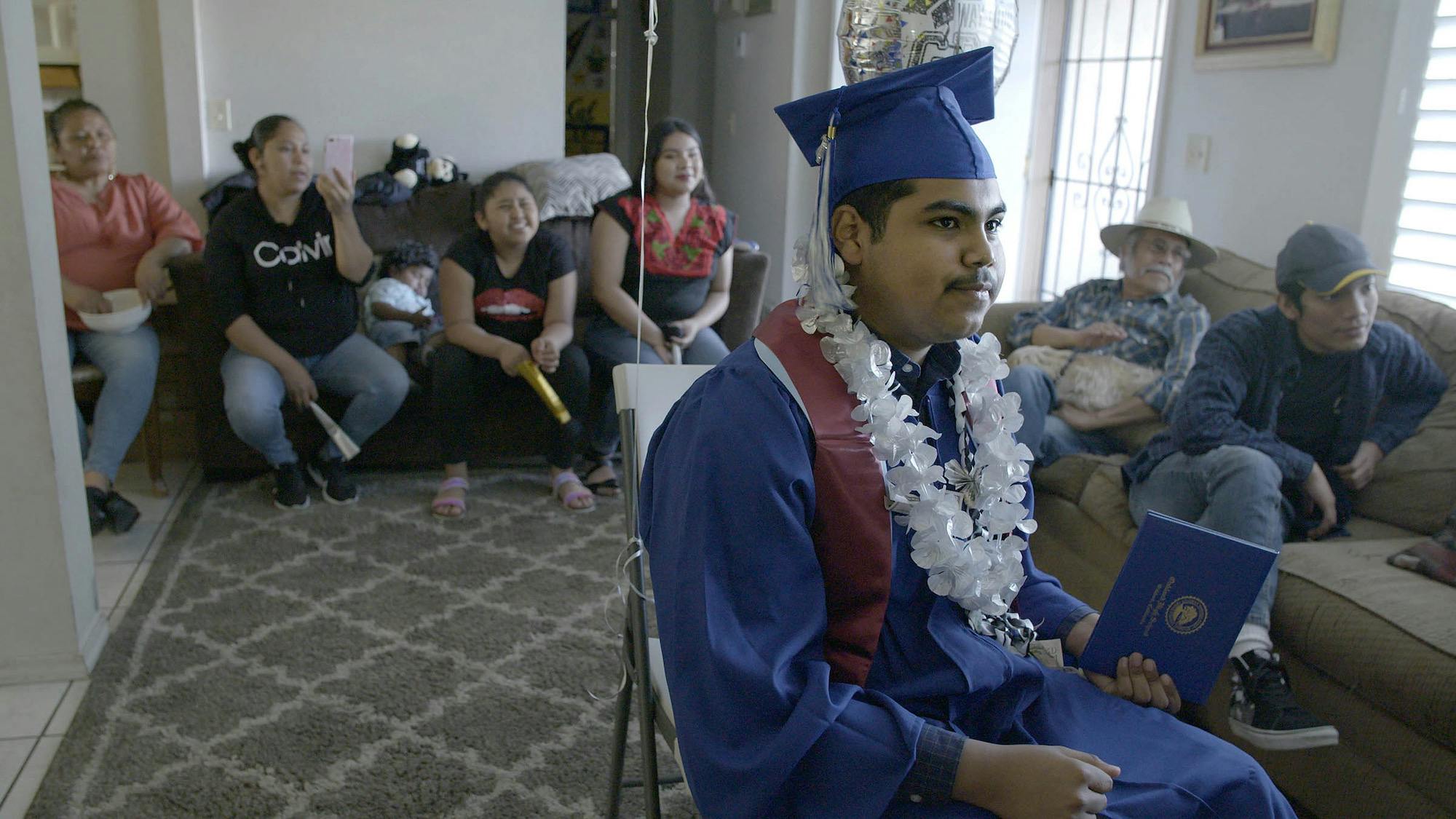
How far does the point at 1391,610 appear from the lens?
1970 mm

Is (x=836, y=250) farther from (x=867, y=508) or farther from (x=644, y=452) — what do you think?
(x=644, y=452)

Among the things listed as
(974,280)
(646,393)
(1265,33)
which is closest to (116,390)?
(646,393)

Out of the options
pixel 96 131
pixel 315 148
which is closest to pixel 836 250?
pixel 96 131

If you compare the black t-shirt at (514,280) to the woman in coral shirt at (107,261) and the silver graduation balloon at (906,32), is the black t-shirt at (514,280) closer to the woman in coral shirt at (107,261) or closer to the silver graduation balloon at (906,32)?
the woman in coral shirt at (107,261)

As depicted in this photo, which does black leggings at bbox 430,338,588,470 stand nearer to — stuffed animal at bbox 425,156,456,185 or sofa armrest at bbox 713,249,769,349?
sofa armrest at bbox 713,249,769,349

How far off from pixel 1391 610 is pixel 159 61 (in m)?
4.54

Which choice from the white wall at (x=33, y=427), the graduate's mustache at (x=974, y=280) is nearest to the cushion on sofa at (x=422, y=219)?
the white wall at (x=33, y=427)

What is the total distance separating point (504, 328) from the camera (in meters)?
3.62

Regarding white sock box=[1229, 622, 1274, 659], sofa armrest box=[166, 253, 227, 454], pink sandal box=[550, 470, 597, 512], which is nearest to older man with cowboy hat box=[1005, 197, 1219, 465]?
white sock box=[1229, 622, 1274, 659]

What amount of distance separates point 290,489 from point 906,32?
2.61 meters

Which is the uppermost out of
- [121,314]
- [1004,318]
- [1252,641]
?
[1004,318]

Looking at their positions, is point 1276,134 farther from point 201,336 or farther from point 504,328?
point 201,336

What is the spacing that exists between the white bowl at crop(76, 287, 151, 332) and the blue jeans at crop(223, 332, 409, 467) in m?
0.29

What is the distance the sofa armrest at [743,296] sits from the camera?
402cm
